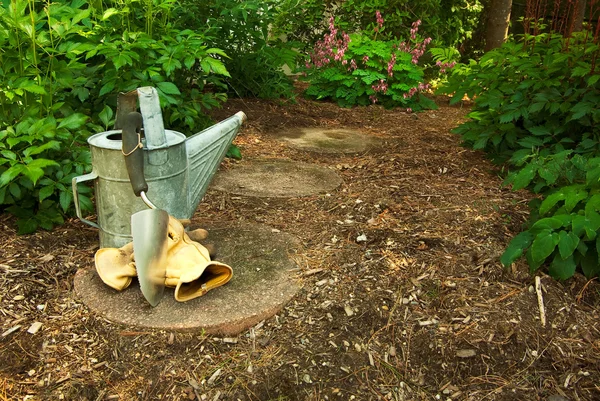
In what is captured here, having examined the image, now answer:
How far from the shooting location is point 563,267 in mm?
2154

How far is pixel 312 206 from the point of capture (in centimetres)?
288

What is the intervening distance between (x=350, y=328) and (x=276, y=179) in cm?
141

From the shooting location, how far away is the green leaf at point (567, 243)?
203 centimetres

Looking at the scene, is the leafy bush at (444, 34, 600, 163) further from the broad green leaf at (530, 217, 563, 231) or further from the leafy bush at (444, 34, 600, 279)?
the broad green leaf at (530, 217, 563, 231)

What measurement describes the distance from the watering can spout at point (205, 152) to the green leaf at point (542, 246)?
4.06 ft

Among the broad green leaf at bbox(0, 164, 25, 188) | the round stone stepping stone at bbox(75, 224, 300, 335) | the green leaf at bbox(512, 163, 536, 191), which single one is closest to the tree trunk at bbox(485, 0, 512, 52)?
the green leaf at bbox(512, 163, 536, 191)

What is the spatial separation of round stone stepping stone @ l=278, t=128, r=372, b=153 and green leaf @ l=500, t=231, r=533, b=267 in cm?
182

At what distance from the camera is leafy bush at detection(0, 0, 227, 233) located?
7.27 ft

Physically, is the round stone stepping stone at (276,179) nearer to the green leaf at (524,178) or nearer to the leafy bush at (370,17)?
the green leaf at (524,178)

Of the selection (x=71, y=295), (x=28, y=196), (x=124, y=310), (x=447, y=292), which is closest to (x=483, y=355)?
(x=447, y=292)

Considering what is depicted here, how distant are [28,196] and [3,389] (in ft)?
3.23

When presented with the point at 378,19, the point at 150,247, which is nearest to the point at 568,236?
the point at 150,247

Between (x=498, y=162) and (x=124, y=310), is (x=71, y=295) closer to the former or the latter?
(x=124, y=310)

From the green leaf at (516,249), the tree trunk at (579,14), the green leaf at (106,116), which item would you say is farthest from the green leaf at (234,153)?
the tree trunk at (579,14)
